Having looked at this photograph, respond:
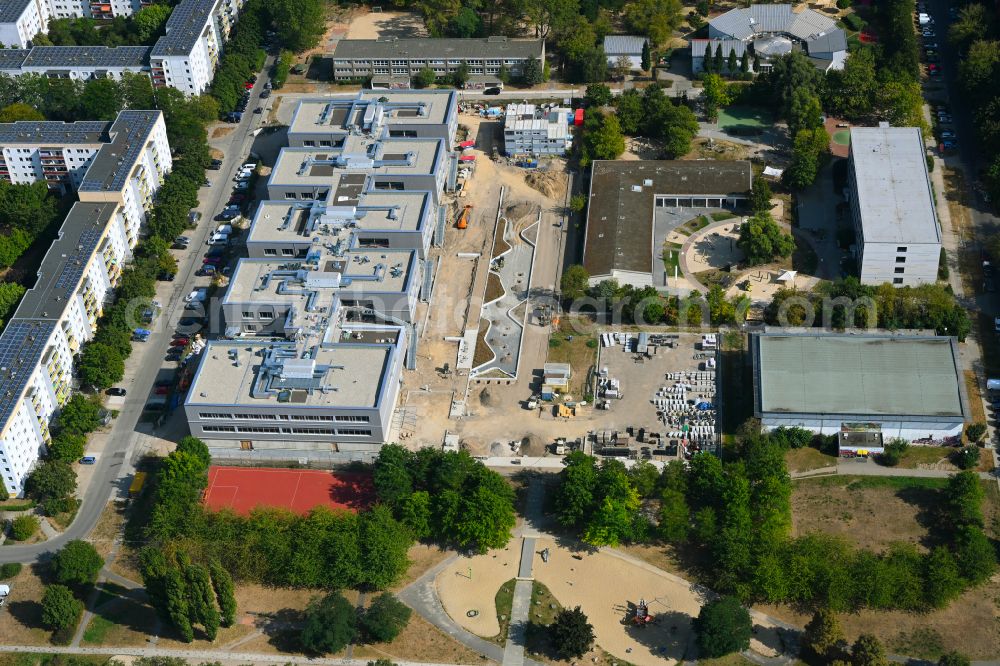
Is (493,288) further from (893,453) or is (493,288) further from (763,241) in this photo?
(893,453)

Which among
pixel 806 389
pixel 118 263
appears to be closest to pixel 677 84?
pixel 806 389

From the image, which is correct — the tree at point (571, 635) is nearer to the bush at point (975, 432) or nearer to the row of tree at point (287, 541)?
the row of tree at point (287, 541)

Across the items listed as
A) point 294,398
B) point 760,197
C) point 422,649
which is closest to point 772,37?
point 760,197

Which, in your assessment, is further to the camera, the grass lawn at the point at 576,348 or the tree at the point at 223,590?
the grass lawn at the point at 576,348

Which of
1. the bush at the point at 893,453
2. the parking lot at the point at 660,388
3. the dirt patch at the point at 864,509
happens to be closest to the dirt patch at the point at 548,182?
the parking lot at the point at 660,388

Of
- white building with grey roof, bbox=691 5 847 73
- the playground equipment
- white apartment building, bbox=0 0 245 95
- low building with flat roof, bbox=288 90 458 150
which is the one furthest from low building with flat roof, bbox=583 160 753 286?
white apartment building, bbox=0 0 245 95

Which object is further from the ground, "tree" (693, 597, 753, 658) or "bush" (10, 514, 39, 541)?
"bush" (10, 514, 39, 541)

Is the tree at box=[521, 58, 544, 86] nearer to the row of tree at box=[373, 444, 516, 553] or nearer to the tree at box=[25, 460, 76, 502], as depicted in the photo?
the row of tree at box=[373, 444, 516, 553]
